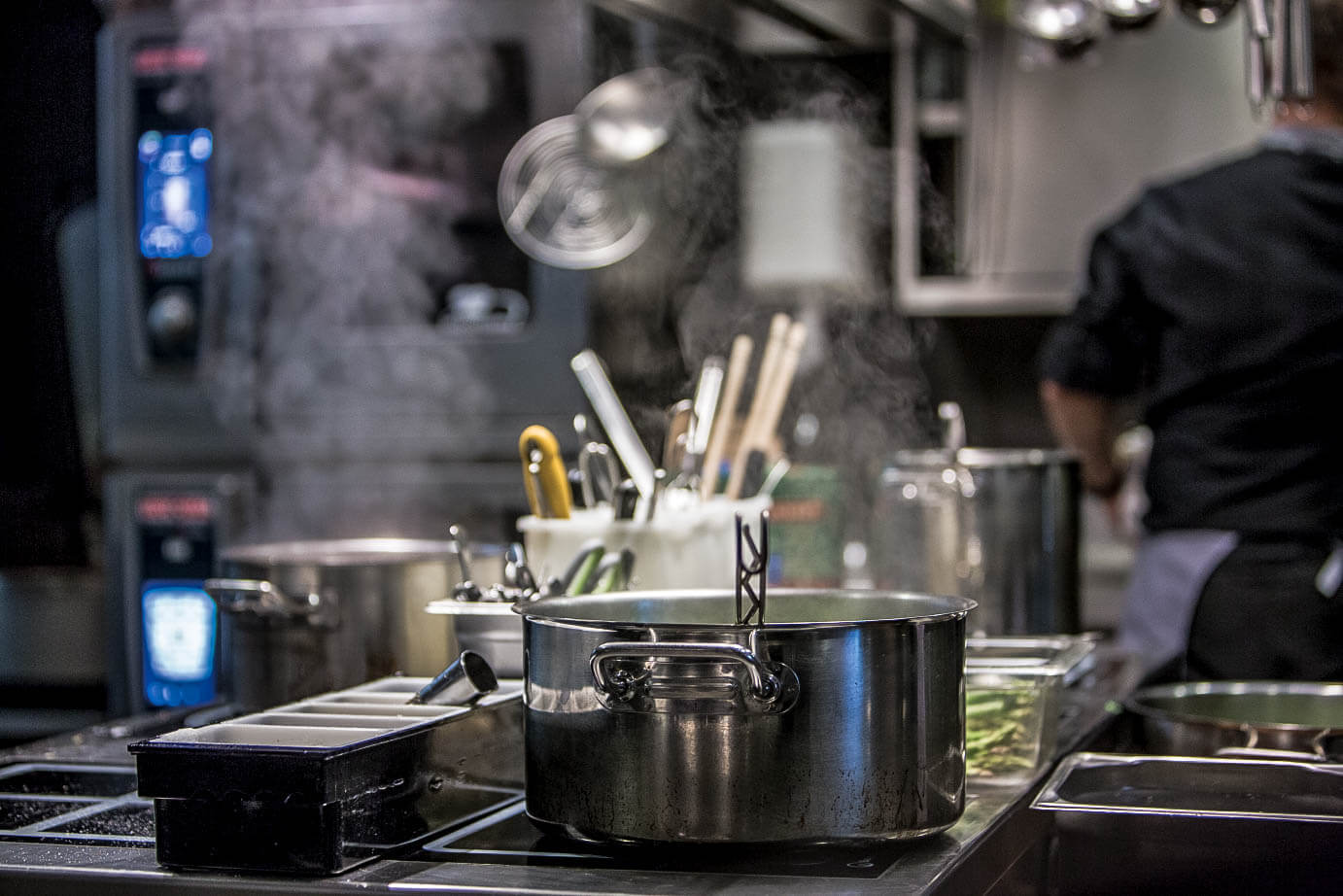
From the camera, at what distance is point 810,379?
10.7ft

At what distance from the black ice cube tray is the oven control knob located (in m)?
A: 1.74

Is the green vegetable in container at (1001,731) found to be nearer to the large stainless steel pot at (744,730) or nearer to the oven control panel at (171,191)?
the large stainless steel pot at (744,730)

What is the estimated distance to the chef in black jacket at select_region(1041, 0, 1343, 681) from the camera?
2035 mm

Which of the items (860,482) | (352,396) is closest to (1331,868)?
(860,482)

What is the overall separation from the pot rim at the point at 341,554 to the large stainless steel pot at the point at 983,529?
432mm

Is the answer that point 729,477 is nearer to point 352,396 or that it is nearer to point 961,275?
point 352,396

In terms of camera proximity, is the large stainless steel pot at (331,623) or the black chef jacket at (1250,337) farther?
the black chef jacket at (1250,337)

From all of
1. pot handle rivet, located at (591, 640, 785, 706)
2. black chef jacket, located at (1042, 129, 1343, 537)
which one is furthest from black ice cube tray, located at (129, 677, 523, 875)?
black chef jacket, located at (1042, 129, 1343, 537)

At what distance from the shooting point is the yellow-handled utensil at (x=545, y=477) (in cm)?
114

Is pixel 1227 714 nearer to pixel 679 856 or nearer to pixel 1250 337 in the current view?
pixel 679 856

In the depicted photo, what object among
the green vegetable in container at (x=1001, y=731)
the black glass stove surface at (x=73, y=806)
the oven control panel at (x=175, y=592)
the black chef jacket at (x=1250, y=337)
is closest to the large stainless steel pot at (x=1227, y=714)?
the green vegetable in container at (x=1001, y=731)

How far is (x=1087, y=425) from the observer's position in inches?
93.2

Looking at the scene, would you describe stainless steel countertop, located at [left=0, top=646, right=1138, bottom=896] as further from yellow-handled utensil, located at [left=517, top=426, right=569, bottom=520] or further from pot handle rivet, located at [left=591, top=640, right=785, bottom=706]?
yellow-handled utensil, located at [left=517, top=426, right=569, bottom=520]

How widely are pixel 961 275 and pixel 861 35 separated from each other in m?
1.69
